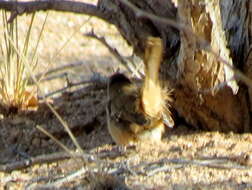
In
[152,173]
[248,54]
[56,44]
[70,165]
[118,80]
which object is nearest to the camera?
[152,173]

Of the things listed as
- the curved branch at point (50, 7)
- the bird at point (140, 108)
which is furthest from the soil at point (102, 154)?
the curved branch at point (50, 7)

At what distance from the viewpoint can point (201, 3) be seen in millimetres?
4574

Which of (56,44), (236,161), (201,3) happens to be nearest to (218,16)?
(201,3)

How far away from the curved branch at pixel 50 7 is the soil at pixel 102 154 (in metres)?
1.04

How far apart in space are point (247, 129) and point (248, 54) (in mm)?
597

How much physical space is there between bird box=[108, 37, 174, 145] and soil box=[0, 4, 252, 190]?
0.15 metres

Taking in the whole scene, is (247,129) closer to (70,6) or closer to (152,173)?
(152,173)

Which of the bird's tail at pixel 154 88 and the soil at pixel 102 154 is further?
the bird's tail at pixel 154 88

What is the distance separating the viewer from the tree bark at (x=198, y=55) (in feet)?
16.3

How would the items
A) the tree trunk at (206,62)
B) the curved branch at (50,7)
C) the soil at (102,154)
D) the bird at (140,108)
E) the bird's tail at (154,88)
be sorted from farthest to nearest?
1. the curved branch at (50,7)
2. the tree trunk at (206,62)
3. the bird at (140,108)
4. the bird's tail at (154,88)
5. the soil at (102,154)

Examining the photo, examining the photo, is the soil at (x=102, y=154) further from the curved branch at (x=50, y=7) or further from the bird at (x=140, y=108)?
the curved branch at (x=50, y=7)

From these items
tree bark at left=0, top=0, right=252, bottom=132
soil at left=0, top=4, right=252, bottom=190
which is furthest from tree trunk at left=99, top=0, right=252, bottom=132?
soil at left=0, top=4, right=252, bottom=190

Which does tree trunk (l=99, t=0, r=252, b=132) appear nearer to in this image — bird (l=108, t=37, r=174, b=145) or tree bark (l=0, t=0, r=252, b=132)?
tree bark (l=0, t=0, r=252, b=132)

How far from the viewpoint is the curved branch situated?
5352 mm
